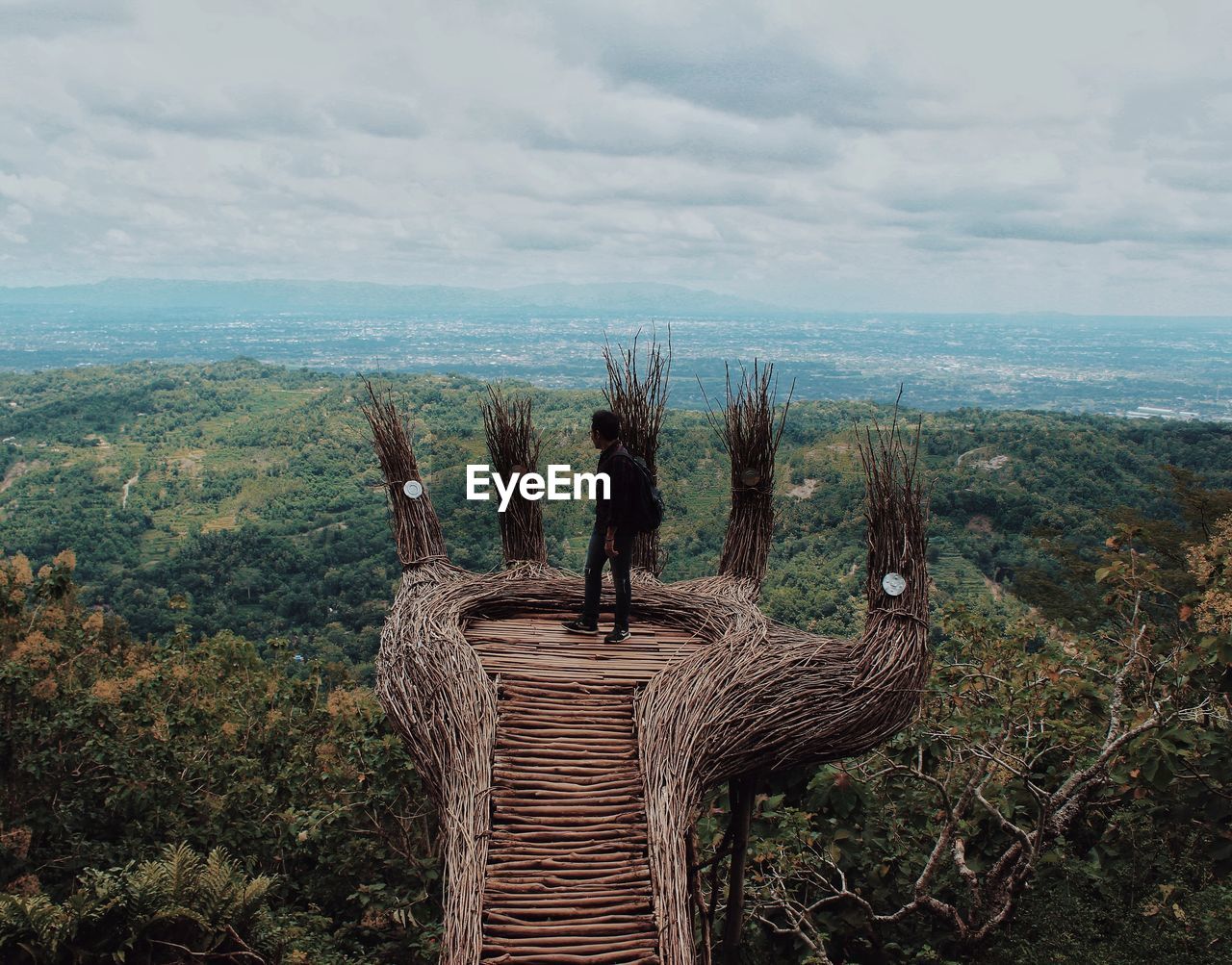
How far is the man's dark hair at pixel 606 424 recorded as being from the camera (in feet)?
13.6

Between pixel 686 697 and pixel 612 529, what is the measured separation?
101cm

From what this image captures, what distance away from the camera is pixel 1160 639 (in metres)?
10.1

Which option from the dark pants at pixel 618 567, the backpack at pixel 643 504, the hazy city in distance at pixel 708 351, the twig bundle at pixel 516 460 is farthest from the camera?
the hazy city in distance at pixel 708 351

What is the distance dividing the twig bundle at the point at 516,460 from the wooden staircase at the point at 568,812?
1.29m

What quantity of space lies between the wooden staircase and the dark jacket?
2.12ft

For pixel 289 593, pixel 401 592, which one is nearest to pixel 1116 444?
pixel 289 593

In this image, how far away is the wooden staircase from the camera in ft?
9.22

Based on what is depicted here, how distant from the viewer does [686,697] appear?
359 centimetres

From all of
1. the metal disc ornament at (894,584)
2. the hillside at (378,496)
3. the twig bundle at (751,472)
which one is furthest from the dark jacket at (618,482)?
the hillside at (378,496)

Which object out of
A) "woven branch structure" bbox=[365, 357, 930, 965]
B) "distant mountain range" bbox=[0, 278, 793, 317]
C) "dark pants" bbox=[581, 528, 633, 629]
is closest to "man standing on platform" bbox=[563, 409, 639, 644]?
"dark pants" bbox=[581, 528, 633, 629]

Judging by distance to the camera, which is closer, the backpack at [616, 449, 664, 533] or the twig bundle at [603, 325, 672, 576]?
the backpack at [616, 449, 664, 533]

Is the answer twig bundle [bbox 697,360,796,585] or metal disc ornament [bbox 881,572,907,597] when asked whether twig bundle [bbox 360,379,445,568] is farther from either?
metal disc ornament [bbox 881,572,907,597]

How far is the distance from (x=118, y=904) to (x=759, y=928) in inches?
132

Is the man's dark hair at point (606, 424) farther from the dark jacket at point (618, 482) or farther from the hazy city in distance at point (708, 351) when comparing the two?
the hazy city in distance at point (708, 351)
